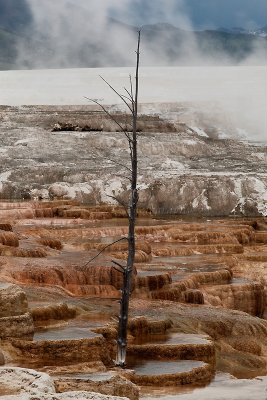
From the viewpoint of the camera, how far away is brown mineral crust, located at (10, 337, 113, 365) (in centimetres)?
1394

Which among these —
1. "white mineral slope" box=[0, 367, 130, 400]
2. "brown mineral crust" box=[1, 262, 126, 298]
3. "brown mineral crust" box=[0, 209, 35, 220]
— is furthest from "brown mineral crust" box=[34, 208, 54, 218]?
"white mineral slope" box=[0, 367, 130, 400]

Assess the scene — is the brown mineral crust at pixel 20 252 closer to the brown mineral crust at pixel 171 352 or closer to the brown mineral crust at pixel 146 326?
the brown mineral crust at pixel 146 326

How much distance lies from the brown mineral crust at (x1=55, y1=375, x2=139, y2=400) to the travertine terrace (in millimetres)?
12

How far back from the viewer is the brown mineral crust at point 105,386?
11.0 metres

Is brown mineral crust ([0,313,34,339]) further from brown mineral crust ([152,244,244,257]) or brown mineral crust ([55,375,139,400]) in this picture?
brown mineral crust ([152,244,244,257])

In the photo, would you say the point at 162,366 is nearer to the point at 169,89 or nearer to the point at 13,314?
the point at 13,314

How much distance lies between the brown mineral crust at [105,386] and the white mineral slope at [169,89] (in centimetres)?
5153

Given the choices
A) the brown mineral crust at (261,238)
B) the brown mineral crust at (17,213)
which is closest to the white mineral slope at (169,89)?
the brown mineral crust at (17,213)

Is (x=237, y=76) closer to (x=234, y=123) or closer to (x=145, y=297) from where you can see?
(x=234, y=123)

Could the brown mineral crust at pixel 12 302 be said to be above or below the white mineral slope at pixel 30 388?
above

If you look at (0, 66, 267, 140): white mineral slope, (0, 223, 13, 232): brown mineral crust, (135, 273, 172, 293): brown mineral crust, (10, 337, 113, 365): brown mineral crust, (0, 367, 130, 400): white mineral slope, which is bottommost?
(10, 337, 113, 365): brown mineral crust

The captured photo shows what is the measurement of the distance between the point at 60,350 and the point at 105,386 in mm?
3005

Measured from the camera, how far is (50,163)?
47938 millimetres

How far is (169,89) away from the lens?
287 feet
